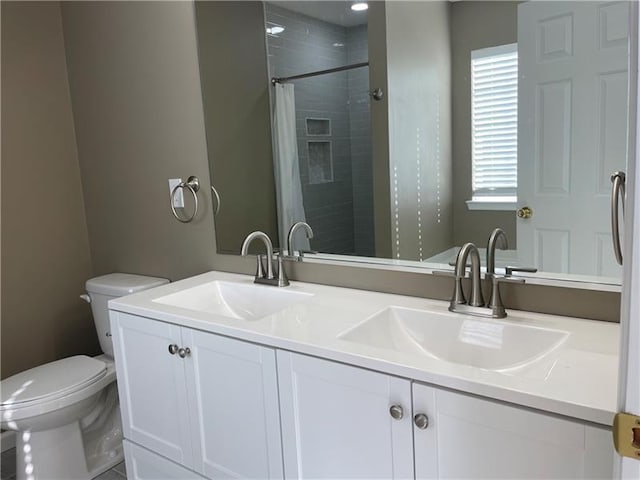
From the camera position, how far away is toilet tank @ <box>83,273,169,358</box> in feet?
7.61

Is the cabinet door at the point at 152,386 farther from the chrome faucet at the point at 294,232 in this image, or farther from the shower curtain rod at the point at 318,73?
the shower curtain rod at the point at 318,73

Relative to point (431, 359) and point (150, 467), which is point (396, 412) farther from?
point (150, 467)

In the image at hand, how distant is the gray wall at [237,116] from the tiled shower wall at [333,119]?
10 centimetres

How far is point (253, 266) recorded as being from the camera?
2121 millimetres

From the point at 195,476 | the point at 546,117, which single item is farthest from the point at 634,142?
the point at 195,476

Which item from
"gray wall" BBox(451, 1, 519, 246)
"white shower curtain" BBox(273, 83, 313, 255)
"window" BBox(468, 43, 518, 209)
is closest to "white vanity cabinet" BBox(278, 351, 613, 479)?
"gray wall" BBox(451, 1, 519, 246)

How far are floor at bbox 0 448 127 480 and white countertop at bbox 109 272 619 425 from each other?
94 cm

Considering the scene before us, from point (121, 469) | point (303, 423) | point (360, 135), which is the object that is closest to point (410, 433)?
point (303, 423)

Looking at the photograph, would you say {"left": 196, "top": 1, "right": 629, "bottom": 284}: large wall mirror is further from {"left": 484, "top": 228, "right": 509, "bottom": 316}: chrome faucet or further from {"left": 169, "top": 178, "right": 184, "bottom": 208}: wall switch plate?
{"left": 169, "top": 178, "right": 184, "bottom": 208}: wall switch plate

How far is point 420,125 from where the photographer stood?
1.79 m

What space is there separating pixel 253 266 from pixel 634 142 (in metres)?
1.66

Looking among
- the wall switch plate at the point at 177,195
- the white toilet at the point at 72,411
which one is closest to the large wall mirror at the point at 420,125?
the wall switch plate at the point at 177,195

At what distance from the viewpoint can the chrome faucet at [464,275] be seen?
1466 mm

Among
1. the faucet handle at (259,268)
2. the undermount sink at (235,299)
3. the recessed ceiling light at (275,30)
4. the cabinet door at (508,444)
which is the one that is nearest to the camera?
the cabinet door at (508,444)
